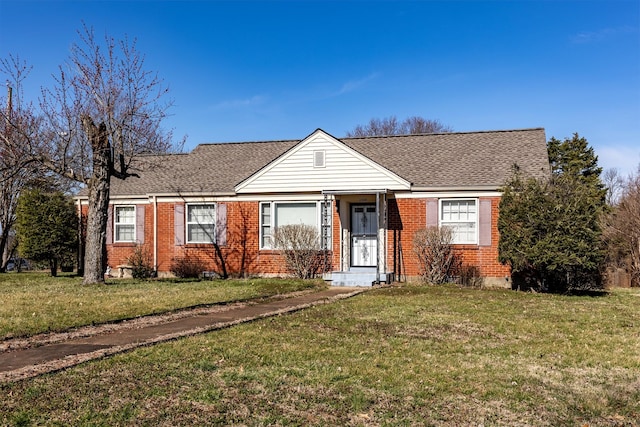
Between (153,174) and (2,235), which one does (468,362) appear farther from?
(2,235)

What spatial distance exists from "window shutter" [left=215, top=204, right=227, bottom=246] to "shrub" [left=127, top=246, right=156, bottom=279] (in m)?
2.71

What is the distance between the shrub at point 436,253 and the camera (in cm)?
1688

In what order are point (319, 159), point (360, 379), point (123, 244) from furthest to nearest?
point (123, 244) < point (319, 159) < point (360, 379)

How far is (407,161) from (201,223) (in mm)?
7373

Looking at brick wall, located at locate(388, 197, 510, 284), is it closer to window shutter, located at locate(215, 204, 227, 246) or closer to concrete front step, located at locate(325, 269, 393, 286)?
concrete front step, located at locate(325, 269, 393, 286)

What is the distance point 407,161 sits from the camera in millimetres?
19641

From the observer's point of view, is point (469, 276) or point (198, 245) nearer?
point (469, 276)

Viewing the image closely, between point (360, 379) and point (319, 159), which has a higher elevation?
point (319, 159)

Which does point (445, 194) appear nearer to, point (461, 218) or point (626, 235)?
point (461, 218)

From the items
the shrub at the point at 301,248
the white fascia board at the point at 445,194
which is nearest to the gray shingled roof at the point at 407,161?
the white fascia board at the point at 445,194

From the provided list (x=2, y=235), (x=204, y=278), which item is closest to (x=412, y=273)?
(x=204, y=278)

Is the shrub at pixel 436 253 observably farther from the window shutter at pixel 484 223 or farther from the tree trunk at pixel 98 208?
the tree trunk at pixel 98 208

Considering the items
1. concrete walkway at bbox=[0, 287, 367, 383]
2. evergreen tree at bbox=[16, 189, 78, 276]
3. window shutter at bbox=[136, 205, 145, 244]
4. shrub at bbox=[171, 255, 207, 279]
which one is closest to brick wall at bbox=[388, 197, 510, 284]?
concrete walkway at bbox=[0, 287, 367, 383]

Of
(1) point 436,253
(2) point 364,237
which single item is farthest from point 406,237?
(2) point 364,237
